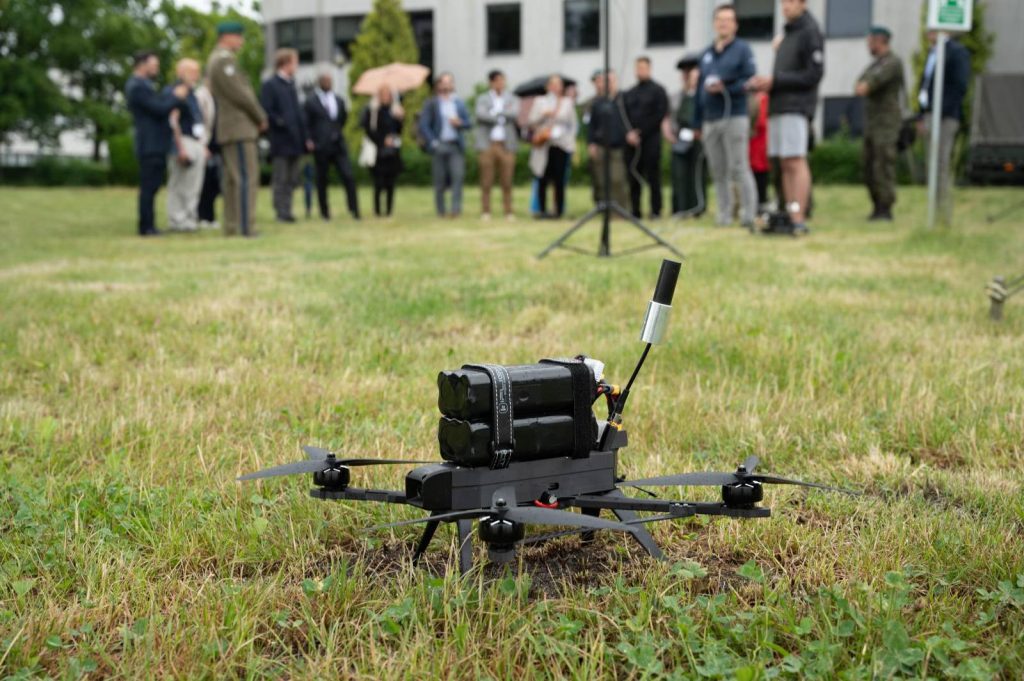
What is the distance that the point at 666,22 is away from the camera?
35.5 m

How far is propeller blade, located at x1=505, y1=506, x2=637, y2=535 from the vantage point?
6.23 feet

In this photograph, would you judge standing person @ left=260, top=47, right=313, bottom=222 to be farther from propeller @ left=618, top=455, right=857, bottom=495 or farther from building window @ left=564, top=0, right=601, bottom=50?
building window @ left=564, top=0, right=601, bottom=50

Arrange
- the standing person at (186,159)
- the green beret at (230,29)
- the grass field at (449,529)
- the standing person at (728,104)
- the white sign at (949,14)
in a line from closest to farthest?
1. the grass field at (449,529)
2. the white sign at (949,14)
3. the standing person at (728,104)
4. the green beret at (230,29)
5. the standing person at (186,159)

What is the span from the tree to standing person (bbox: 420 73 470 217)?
65.2 ft

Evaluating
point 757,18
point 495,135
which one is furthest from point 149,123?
point 757,18

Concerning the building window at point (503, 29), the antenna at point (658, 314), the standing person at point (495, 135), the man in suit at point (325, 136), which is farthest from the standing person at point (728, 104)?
the building window at point (503, 29)

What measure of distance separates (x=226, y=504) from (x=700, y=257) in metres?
6.10

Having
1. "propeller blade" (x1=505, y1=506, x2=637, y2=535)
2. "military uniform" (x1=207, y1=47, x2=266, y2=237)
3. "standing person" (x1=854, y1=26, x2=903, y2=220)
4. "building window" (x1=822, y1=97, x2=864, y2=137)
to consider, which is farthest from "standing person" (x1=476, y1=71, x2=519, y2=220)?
"building window" (x1=822, y1=97, x2=864, y2=137)

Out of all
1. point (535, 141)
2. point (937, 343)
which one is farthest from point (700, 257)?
point (535, 141)

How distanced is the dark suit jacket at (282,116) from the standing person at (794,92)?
21.9 feet

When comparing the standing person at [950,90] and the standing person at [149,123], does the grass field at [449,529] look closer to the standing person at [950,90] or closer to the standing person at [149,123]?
the standing person at [950,90]

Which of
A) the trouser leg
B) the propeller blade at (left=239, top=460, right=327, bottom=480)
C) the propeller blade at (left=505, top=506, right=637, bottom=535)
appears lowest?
the propeller blade at (left=239, top=460, right=327, bottom=480)

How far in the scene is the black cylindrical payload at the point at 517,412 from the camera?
204 centimetres

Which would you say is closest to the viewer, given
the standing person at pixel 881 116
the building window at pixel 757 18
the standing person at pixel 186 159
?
the standing person at pixel 881 116
